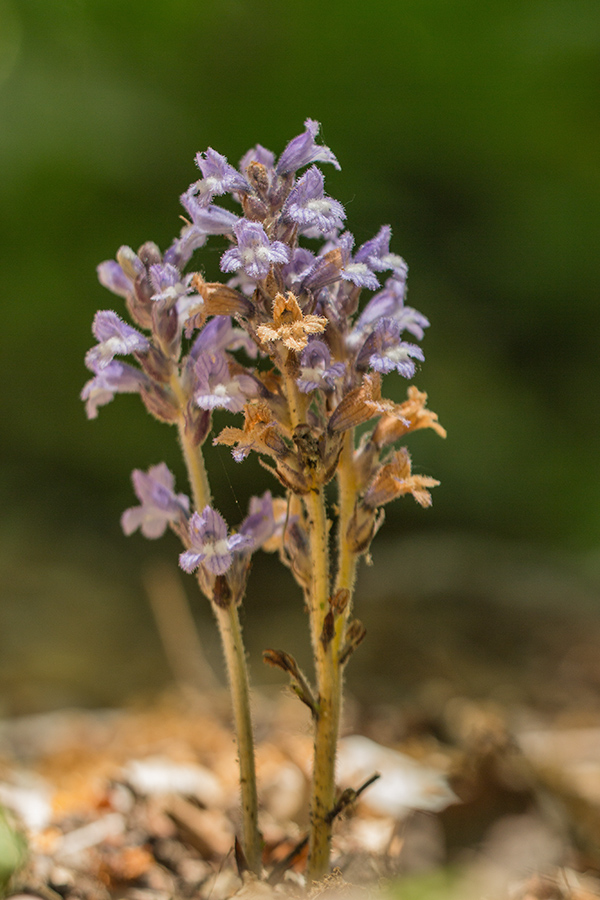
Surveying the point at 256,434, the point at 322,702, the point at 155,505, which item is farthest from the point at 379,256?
the point at 322,702

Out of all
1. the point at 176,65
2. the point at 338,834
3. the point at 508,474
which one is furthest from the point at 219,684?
the point at 176,65

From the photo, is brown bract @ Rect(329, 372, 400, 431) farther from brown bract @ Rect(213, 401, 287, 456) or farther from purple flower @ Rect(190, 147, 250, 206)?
purple flower @ Rect(190, 147, 250, 206)

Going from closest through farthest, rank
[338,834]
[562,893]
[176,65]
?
[562,893] < [338,834] < [176,65]

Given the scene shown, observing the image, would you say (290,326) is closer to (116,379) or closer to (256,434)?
(256,434)

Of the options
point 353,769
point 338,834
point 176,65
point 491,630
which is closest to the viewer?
point 338,834

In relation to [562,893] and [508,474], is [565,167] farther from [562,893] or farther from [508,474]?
[562,893]

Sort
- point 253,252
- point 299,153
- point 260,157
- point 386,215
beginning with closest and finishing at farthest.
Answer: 1. point 253,252
2. point 299,153
3. point 260,157
4. point 386,215
